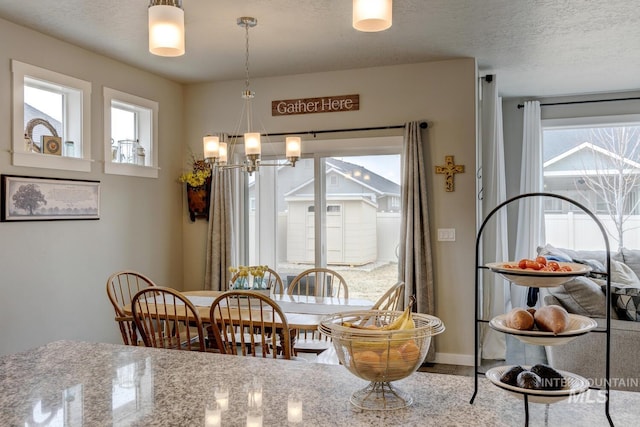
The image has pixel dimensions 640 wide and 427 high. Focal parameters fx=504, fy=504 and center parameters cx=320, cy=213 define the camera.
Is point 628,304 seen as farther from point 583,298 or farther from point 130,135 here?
point 130,135

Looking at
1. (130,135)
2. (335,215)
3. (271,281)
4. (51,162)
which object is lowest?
(271,281)

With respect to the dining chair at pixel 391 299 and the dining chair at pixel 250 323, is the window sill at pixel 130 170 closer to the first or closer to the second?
the dining chair at pixel 250 323

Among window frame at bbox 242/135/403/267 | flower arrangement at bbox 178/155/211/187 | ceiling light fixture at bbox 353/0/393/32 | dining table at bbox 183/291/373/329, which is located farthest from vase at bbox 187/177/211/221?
ceiling light fixture at bbox 353/0/393/32

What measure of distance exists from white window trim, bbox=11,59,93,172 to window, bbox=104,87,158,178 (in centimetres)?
21

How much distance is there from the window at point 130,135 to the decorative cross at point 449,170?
9.31 ft

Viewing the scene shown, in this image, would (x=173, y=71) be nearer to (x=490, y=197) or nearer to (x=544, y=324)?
(x=490, y=197)

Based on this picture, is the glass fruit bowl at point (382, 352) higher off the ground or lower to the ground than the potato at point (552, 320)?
lower

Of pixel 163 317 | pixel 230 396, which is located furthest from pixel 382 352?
pixel 163 317

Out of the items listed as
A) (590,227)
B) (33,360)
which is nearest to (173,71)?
(33,360)

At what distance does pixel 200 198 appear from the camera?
5.36 metres

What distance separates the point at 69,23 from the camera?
366cm

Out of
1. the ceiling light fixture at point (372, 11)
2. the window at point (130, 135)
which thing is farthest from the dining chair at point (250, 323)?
the window at point (130, 135)

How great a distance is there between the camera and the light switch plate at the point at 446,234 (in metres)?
4.65

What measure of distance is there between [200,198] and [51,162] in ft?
5.52
